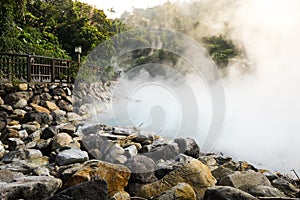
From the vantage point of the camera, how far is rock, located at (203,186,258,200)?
190cm

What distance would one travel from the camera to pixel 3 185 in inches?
79.3

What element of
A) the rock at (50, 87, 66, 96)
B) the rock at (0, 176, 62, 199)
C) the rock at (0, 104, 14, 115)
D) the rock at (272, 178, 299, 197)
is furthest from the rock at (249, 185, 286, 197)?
the rock at (50, 87, 66, 96)

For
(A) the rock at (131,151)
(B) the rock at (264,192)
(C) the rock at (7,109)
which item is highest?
(C) the rock at (7,109)

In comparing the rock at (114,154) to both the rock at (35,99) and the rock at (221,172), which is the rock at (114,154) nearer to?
the rock at (221,172)

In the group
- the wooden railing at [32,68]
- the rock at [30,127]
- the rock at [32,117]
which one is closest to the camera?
the rock at [30,127]

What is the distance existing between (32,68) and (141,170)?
4.25 metres

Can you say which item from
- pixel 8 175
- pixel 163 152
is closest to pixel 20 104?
Answer: pixel 8 175

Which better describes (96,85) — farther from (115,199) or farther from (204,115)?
(115,199)

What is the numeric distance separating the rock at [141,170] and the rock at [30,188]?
692 mm

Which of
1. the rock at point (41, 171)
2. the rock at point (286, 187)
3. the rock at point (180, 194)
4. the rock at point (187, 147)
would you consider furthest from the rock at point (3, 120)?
the rock at point (286, 187)

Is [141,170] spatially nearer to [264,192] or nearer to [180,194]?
[180,194]

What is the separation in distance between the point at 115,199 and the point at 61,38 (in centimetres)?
1062

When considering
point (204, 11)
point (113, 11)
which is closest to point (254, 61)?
point (204, 11)

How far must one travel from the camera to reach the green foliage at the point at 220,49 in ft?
38.7
